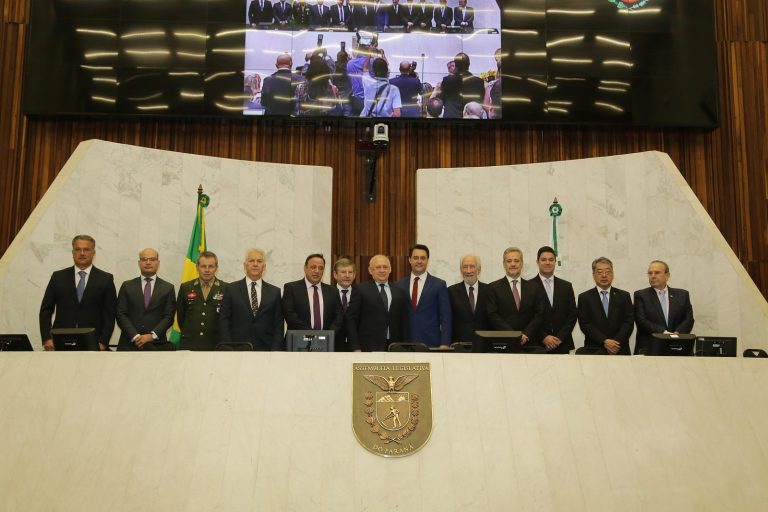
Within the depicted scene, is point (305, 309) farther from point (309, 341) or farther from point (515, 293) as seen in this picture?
point (515, 293)

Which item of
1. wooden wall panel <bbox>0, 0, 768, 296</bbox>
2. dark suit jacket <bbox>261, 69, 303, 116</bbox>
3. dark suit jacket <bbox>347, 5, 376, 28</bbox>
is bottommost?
wooden wall panel <bbox>0, 0, 768, 296</bbox>

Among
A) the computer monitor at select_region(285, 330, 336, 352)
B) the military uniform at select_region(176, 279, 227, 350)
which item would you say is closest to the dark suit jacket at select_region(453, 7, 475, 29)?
the military uniform at select_region(176, 279, 227, 350)

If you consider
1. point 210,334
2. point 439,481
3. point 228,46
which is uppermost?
point 228,46

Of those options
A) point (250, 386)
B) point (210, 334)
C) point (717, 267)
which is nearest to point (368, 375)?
point (250, 386)

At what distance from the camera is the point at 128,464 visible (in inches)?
148

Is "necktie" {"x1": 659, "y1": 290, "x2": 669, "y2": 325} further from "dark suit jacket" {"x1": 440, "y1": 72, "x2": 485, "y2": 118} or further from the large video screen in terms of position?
"dark suit jacket" {"x1": 440, "y1": 72, "x2": 485, "y2": 118}

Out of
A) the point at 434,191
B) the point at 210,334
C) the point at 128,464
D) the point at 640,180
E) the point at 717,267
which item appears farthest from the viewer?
the point at 434,191

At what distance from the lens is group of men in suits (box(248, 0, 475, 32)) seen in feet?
26.6

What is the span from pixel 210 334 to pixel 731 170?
5833 millimetres

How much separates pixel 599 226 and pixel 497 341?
3.52 meters

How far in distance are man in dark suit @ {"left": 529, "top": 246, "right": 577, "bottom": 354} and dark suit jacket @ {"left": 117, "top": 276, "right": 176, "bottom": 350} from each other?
2.46 metres

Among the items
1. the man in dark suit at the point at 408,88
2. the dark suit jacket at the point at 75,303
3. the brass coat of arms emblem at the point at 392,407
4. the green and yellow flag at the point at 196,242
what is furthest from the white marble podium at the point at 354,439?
the man in dark suit at the point at 408,88

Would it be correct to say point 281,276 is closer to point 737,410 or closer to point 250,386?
point 250,386

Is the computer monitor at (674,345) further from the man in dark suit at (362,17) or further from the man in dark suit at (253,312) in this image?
the man in dark suit at (362,17)
